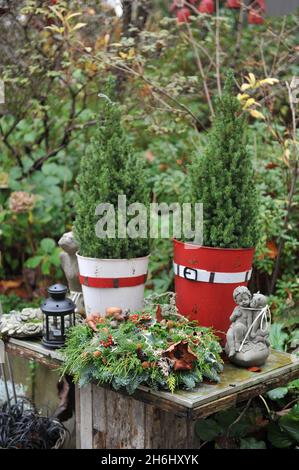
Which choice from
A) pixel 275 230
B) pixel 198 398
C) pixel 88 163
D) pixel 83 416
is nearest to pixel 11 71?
pixel 88 163

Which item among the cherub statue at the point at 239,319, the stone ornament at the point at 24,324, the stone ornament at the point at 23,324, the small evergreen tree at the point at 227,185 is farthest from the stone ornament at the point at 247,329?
the stone ornament at the point at 23,324

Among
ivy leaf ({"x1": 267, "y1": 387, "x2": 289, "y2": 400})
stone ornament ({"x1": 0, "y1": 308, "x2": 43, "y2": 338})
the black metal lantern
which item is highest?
the black metal lantern

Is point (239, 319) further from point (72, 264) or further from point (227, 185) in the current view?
point (72, 264)

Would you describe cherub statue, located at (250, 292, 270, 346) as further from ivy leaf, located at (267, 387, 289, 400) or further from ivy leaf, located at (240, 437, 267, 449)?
ivy leaf, located at (240, 437, 267, 449)

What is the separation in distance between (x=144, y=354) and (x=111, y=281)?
48 cm

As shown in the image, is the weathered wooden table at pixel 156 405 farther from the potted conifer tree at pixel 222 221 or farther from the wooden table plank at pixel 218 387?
the potted conifer tree at pixel 222 221

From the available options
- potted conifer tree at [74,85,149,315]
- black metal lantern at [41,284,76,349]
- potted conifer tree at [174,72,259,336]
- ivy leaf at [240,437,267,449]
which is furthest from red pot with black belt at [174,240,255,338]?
A: ivy leaf at [240,437,267,449]

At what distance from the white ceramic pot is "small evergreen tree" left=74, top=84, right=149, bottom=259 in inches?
1.3

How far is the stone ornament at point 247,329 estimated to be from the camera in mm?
2451

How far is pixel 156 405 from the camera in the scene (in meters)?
2.27

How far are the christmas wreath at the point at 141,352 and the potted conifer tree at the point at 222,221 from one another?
14 cm

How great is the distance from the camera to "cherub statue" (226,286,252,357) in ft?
8.02

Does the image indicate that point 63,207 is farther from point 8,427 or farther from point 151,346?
A: point 151,346
